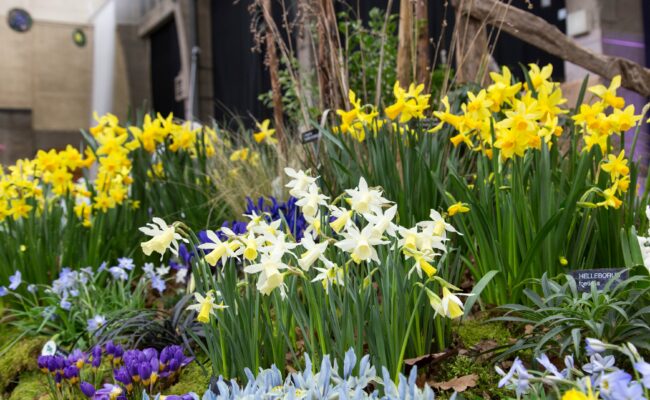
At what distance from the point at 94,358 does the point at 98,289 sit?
694mm

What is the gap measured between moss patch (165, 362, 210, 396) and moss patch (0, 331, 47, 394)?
654 millimetres

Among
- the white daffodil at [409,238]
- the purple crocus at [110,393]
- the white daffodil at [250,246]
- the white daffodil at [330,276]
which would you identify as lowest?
the purple crocus at [110,393]

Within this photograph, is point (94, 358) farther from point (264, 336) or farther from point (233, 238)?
point (233, 238)

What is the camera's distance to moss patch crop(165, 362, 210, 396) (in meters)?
1.47

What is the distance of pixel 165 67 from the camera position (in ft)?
38.5

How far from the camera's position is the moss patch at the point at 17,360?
1.94 metres

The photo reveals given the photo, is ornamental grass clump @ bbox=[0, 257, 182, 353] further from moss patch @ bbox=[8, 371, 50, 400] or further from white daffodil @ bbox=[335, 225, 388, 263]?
white daffodil @ bbox=[335, 225, 388, 263]

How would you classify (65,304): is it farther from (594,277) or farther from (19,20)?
(19,20)

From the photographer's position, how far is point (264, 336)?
52.2 inches

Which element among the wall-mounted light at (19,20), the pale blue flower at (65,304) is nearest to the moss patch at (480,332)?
the pale blue flower at (65,304)

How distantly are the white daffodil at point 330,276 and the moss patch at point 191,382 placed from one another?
1.52 ft

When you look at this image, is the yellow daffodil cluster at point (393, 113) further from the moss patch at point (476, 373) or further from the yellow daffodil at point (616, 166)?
the moss patch at point (476, 373)

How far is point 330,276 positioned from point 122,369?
52cm

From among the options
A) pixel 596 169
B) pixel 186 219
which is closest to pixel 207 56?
pixel 186 219
